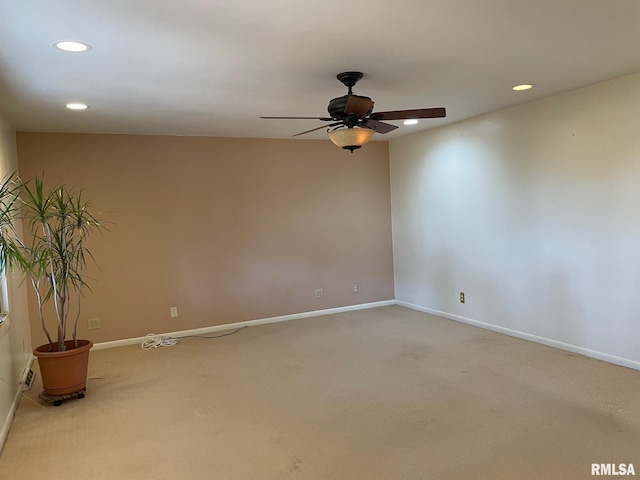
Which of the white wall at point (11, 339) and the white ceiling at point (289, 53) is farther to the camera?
the white wall at point (11, 339)

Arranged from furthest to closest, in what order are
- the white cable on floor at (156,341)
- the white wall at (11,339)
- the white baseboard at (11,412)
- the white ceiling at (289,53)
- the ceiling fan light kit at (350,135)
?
the white cable on floor at (156,341)
the ceiling fan light kit at (350,135)
the white wall at (11,339)
the white baseboard at (11,412)
the white ceiling at (289,53)

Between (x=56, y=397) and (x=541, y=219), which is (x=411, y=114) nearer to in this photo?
(x=541, y=219)

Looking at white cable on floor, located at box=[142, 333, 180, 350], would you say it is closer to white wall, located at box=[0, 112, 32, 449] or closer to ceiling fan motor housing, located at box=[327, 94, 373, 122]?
white wall, located at box=[0, 112, 32, 449]

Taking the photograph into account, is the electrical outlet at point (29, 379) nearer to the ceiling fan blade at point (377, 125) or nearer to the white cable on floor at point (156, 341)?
the white cable on floor at point (156, 341)

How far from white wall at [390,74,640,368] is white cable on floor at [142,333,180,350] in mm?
3261

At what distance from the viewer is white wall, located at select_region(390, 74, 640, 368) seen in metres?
3.71

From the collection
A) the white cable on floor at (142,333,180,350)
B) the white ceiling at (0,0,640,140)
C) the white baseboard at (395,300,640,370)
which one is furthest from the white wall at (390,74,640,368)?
the white cable on floor at (142,333,180,350)

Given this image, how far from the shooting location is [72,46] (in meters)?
2.47

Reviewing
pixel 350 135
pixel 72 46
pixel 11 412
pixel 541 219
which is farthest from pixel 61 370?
pixel 541 219

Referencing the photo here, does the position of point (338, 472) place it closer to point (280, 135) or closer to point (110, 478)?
point (110, 478)

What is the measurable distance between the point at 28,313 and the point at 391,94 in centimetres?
418

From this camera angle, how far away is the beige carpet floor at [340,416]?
8.04 feet

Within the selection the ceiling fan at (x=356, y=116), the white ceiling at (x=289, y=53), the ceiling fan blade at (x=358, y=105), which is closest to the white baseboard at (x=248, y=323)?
the white ceiling at (x=289, y=53)

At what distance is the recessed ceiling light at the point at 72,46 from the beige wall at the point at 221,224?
2584 mm
